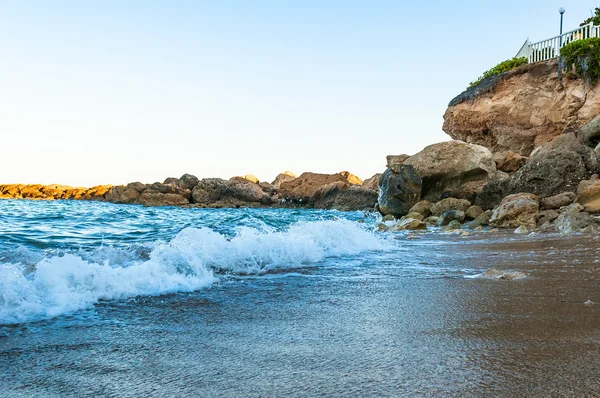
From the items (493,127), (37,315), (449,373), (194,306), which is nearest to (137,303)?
(194,306)

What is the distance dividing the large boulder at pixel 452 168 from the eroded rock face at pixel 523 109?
20.6 feet


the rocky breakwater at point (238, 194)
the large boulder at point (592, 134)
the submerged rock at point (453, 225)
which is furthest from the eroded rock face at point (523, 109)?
the submerged rock at point (453, 225)

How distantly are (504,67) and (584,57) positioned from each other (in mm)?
5164

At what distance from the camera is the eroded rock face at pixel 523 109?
67.5ft

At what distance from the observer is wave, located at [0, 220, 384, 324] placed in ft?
9.87

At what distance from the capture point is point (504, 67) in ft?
80.2

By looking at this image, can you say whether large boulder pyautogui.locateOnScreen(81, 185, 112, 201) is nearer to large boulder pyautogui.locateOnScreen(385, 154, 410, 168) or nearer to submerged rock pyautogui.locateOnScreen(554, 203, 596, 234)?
large boulder pyautogui.locateOnScreen(385, 154, 410, 168)

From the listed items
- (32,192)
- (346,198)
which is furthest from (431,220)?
(32,192)

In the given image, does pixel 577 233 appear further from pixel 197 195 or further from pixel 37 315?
pixel 197 195

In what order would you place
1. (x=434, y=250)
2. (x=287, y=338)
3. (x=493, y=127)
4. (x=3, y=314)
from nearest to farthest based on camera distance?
(x=287, y=338), (x=3, y=314), (x=434, y=250), (x=493, y=127)

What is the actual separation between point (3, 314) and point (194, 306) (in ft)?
3.42

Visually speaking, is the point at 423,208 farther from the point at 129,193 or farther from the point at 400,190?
the point at 129,193

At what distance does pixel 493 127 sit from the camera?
2411cm

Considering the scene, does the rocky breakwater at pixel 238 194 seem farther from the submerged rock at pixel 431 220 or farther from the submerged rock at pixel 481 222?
the submerged rock at pixel 481 222
